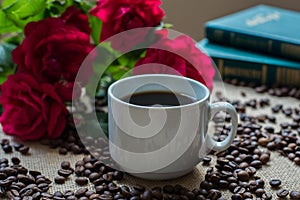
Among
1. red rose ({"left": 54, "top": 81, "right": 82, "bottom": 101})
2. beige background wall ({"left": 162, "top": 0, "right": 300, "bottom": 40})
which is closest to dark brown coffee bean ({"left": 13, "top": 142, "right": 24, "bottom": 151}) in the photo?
red rose ({"left": 54, "top": 81, "right": 82, "bottom": 101})

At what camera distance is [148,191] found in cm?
70

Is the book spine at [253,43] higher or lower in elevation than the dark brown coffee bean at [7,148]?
higher

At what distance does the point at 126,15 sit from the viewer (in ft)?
2.97

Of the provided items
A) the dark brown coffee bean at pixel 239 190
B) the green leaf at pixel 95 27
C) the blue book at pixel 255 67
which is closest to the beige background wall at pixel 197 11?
the blue book at pixel 255 67

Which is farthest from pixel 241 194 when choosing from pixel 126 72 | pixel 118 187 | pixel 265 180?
pixel 126 72

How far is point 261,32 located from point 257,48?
0.04 meters

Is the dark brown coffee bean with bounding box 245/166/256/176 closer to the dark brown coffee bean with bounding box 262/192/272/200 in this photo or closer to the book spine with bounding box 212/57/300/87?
the dark brown coffee bean with bounding box 262/192/272/200

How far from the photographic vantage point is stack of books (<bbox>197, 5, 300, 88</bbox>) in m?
1.13

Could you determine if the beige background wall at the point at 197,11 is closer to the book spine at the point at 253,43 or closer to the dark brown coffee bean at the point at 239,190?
the book spine at the point at 253,43

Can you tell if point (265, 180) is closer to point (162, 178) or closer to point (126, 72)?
point (162, 178)

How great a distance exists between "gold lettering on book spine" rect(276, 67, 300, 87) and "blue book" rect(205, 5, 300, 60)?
0.13 ft

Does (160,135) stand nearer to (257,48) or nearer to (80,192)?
(80,192)

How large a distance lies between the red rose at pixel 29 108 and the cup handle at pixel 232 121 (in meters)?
0.27

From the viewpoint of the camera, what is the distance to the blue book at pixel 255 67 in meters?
1.12
